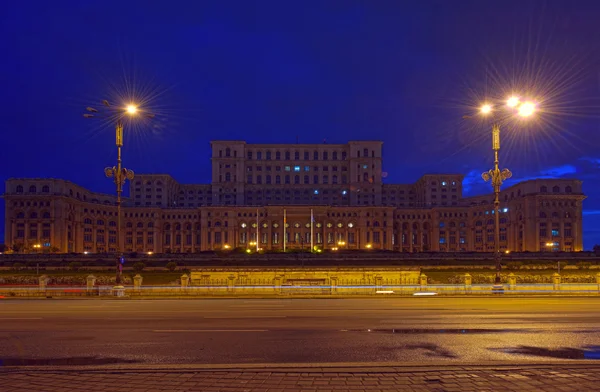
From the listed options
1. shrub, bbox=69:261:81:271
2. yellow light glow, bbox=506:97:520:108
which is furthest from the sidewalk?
shrub, bbox=69:261:81:271

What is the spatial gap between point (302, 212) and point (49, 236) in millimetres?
64458

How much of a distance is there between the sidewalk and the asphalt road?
0.97 metres

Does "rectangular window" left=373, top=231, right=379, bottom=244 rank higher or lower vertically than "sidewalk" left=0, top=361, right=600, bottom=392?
lower

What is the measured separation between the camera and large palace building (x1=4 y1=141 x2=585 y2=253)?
397ft

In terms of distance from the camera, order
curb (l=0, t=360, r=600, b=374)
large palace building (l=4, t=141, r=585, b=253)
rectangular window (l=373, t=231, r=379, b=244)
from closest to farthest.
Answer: curb (l=0, t=360, r=600, b=374) < large palace building (l=4, t=141, r=585, b=253) < rectangular window (l=373, t=231, r=379, b=244)

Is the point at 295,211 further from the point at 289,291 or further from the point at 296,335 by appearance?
the point at 296,335

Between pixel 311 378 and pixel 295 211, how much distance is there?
119614 millimetres

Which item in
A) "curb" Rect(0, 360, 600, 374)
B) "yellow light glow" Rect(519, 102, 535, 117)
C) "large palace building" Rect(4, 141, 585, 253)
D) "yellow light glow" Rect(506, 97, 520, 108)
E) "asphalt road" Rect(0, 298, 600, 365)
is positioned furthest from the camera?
"large palace building" Rect(4, 141, 585, 253)

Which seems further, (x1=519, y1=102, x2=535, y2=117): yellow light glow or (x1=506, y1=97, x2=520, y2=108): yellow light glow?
(x1=506, y1=97, x2=520, y2=108): yellow light glow

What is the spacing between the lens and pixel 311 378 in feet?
26.5

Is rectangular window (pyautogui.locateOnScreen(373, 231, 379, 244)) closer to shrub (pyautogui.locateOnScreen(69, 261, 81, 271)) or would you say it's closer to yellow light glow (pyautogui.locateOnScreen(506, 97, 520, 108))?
shrub (pyautogui.locateOnScreen(69, 261, 81, 271))

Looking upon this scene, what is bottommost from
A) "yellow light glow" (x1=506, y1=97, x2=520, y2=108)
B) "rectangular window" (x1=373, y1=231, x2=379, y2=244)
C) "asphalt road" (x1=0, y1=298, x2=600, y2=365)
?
"rectangular window" (x1=373, y1=231, x2=379, y2=244)

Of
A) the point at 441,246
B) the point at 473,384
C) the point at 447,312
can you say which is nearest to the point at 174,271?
the point at 447,312

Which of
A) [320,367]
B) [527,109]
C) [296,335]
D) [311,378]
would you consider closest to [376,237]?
[527,109]
